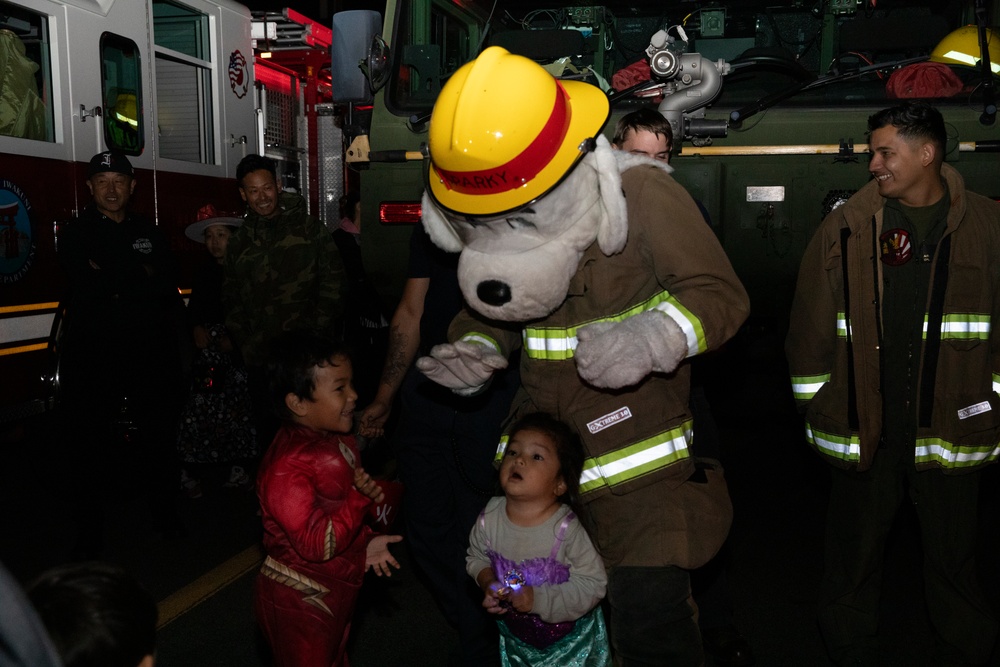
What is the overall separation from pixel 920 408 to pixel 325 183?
6.13m

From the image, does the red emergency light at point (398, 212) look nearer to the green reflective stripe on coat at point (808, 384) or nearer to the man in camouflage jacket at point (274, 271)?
the man in camouflage jacket at point (274, 271)

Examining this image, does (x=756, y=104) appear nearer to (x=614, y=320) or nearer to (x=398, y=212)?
(x=398, y=212)

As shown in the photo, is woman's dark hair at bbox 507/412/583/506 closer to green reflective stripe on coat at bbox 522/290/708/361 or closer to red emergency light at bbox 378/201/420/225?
green reflective stripe on coat at bbox 522/290/708/361

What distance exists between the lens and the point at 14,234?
5.39 meters

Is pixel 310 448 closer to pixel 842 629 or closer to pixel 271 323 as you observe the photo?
pixel 842 629

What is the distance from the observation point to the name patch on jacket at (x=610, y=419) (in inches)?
99.3

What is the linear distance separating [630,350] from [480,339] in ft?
1.77

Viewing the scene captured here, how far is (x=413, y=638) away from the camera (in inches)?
162

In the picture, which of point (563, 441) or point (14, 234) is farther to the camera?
point (14, 234)

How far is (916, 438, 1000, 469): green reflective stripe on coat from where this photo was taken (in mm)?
3439

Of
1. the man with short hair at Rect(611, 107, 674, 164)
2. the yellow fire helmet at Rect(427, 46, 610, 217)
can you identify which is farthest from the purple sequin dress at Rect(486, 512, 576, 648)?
the man with short hair at Rect(611, 107, 674, 164)

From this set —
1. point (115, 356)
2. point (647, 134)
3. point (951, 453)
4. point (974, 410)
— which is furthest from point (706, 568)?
point (115, 356)

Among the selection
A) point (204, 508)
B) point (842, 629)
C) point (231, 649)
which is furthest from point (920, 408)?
point (204, 508)

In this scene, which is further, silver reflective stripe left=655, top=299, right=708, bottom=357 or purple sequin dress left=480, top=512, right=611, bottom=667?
purple sequin dress left=480, top=512, right=611, bottom=667
